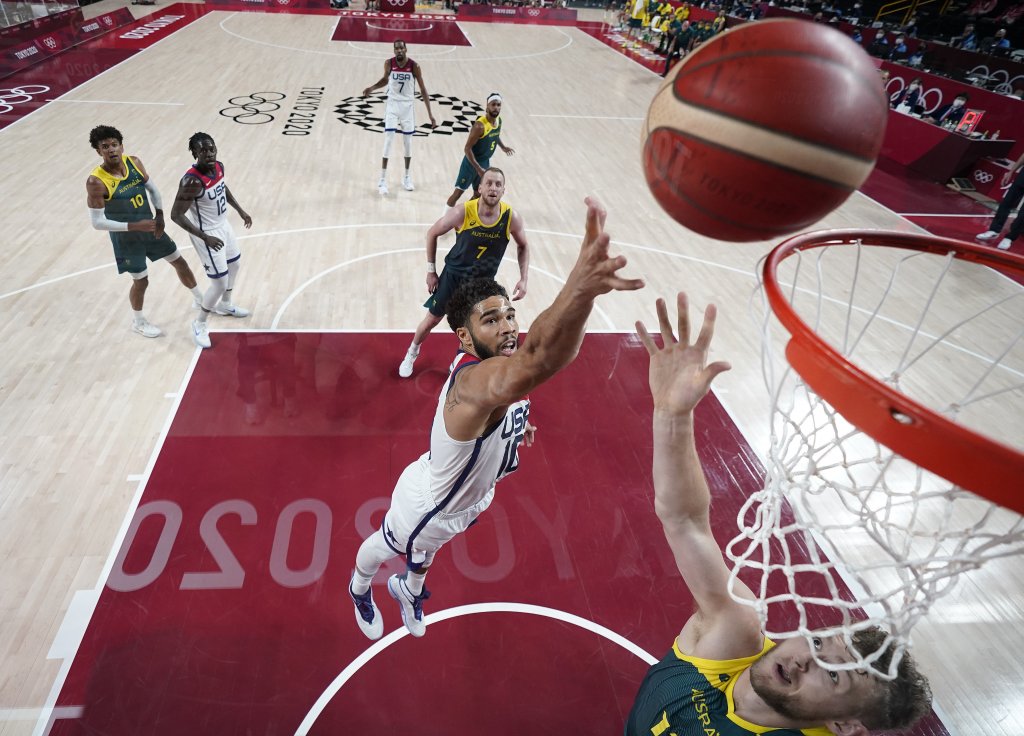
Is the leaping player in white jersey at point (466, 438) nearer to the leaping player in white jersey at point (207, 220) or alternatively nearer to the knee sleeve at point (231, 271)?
the leaping player in white jersey at point (207, 220)

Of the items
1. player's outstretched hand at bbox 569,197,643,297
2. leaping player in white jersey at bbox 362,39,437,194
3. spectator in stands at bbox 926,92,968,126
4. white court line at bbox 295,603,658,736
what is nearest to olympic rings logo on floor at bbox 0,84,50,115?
leaping player in white jersey at bbox 362,39,437,194

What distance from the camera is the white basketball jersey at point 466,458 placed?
2361mm

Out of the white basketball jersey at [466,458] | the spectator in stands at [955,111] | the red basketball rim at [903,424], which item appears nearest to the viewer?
the red basketball rim at [903,424]

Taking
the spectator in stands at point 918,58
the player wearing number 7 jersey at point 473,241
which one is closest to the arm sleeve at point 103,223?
the player wearing number 7 jersey at point 473,241

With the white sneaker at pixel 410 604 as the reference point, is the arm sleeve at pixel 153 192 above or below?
above

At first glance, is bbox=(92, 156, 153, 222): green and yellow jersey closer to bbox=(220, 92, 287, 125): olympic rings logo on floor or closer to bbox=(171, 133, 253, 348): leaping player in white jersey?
bbox=(171, 133, 253, 348): leaping player in white jersey

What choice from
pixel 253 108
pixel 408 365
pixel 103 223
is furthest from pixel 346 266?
pixel 253 108

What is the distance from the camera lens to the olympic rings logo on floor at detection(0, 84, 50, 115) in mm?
9655

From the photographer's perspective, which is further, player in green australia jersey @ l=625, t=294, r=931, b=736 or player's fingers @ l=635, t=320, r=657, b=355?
player's fingers @ l=635, t=320, r=657, b=355

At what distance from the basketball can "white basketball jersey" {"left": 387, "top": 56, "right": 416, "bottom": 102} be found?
21.5 feet

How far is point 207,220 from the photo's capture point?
449 cm

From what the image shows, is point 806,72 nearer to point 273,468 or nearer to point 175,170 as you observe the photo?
point 273,468

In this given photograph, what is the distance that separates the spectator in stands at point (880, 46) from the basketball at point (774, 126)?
16209 millimetres

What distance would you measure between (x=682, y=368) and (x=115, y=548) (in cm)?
324
